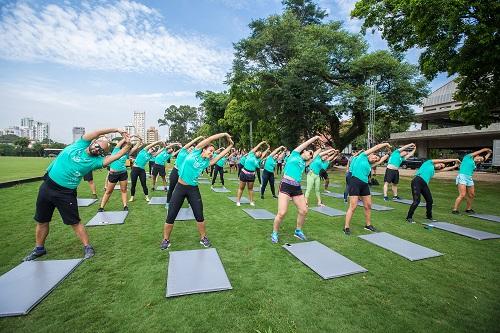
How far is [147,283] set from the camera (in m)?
3.66

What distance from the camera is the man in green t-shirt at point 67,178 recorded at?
4.22 meters

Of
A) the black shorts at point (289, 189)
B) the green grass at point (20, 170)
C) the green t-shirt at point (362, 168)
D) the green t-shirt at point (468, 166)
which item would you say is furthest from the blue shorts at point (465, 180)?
the green grass at point (20, 170)

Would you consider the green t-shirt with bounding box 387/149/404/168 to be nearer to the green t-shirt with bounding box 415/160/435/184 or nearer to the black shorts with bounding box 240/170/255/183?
the green t-shirt with bounding box 415/160/435/184

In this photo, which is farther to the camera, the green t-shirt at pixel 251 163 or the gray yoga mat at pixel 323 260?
the green t-shirt at pixel 251 163

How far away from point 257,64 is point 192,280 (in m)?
26.8

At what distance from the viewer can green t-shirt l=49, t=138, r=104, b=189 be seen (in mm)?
4223

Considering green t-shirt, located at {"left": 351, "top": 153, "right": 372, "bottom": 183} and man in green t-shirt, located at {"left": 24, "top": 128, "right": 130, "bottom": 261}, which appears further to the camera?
green t-shirt, located at {"left": 351, "top": 153, "right": 372, "bottom": 183}

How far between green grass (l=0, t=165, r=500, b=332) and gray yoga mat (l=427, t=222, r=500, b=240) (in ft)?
0.86

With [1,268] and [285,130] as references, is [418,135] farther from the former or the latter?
[1,268]

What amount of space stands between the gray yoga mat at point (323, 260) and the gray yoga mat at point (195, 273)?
1348mm

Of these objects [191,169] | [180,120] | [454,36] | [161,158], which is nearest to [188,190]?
[191,169]

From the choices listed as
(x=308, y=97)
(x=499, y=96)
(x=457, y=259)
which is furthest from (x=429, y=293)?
(x=308, y=97)

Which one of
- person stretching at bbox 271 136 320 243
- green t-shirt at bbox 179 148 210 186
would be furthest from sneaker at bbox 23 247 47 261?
person stretching at bbox 271 136 320 243

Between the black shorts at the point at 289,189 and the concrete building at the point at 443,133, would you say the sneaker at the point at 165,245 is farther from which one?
the concrete building at the point at 443,133
